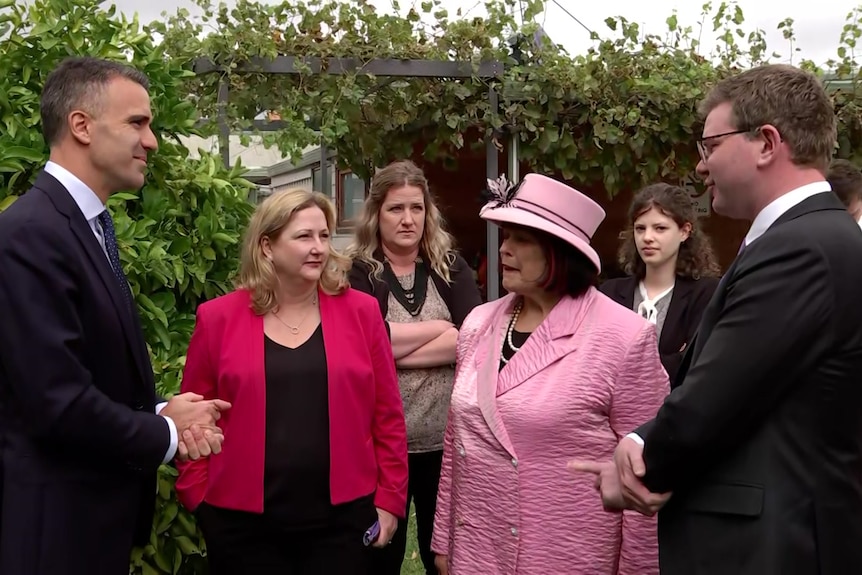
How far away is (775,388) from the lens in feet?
5.79

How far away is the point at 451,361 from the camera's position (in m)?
3.53

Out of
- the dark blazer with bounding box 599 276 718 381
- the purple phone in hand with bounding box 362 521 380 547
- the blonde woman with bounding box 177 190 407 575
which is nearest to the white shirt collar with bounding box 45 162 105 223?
the blonde woman with bounding box 177 190 407 575

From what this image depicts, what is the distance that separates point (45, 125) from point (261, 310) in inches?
35.6

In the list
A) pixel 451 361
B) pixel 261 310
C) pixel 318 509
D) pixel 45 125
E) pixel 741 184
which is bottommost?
pixel 318 509

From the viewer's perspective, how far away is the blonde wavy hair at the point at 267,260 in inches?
117

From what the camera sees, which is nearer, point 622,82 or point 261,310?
point 261,310

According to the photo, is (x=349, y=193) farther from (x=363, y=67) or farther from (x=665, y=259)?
(x=665, y=259)

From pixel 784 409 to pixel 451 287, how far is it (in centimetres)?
200

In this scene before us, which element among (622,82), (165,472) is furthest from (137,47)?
(622,82)

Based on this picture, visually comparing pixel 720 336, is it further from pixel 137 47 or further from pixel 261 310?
pixel 137 47

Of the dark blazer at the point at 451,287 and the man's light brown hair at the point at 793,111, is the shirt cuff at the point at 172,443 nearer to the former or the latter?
the dark blazer at the point at 451,287

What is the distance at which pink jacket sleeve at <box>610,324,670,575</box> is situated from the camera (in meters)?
2.44

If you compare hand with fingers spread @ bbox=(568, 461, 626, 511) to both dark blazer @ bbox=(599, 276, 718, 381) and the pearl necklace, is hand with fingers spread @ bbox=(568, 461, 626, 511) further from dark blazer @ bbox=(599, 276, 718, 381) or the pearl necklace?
dark blazer @ bbox=(599, 276, 718, 381)

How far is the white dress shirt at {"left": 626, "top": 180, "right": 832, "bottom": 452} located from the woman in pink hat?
648 millimetres
